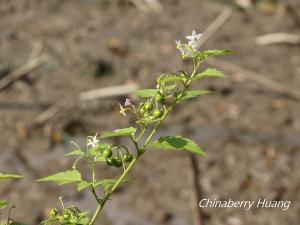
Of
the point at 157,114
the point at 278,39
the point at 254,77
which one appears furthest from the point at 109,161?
the point at 278,39

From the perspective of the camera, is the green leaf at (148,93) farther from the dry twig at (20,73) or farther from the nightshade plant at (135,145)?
the dry twig at (20,73)

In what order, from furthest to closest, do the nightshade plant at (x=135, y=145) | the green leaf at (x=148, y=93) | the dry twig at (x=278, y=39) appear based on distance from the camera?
the dry twig at (x=278, y=39), the green leaf at (x=148, y=93), the nightshade plant at (x=135, y=145)

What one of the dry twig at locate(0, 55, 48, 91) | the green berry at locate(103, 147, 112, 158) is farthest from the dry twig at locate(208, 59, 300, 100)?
the green berry at locate(103, 147, 112, 158)

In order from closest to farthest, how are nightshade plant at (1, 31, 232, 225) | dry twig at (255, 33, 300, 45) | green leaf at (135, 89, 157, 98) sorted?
nightshade plant at (1, 31, 232, 225)
green leaf at (135, 89, 157, 98)
dry twig at (255, 33, 300, 45)

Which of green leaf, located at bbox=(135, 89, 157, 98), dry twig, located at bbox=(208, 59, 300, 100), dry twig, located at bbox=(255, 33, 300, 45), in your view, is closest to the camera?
green leaf, located at bbox=(135, 89, 157, 98)

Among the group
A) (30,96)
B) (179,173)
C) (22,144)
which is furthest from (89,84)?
(179,173)

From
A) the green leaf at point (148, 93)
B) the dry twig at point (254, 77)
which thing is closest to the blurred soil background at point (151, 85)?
the dry twig at point (254, 77)

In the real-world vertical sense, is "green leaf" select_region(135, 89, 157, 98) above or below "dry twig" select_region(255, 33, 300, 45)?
above

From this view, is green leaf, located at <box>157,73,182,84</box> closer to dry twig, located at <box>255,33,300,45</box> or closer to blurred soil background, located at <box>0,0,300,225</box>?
blurred soil background, located at <box>0,0,300,225</box>

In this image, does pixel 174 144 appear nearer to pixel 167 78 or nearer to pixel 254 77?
pixel 167 78

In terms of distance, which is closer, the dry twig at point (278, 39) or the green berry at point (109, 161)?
the green berry at point (109, 161)
